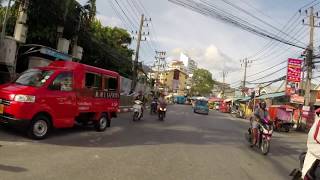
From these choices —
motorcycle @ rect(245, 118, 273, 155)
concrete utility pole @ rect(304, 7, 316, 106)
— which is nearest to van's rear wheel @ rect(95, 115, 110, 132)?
motorcycle @ rect(245, 118, 273, 155)

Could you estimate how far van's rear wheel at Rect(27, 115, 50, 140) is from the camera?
36.5 ft

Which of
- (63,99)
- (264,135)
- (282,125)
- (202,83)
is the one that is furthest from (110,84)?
(202,83)

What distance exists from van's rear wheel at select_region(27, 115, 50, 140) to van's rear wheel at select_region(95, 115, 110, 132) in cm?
331

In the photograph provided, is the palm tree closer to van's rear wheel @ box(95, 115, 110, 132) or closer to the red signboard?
van's rear wheel @ box(95, 115, 110, 132)

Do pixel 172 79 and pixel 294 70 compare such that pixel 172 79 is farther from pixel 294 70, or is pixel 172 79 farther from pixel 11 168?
pixel 11 168

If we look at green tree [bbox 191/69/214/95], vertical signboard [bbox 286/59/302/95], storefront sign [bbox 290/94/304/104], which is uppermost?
green tree [bbox 191/69/214/95]

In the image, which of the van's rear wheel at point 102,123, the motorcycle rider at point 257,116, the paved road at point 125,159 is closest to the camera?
the paved road at point 125,159

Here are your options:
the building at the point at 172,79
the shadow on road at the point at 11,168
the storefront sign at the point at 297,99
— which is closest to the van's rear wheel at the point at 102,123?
the shadow on road at the point at 11,168

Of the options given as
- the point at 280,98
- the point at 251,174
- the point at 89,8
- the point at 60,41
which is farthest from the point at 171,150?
the point at 280,98

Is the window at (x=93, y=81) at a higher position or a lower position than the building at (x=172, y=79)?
lower

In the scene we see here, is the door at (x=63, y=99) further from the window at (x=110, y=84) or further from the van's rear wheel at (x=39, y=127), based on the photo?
the window at (x=110, y=84)

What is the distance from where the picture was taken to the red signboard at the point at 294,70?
34219 millimetres

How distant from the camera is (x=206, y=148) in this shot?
510 inches

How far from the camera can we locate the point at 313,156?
6336mm
